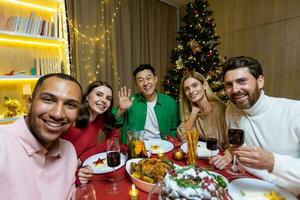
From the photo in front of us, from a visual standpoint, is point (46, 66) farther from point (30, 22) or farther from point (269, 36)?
point (269, 36)

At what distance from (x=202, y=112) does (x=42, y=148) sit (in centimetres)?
164

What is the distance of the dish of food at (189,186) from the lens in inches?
24.8

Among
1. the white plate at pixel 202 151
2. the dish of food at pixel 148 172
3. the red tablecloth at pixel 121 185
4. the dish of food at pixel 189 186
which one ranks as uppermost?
the dish of food at pixel 189 186

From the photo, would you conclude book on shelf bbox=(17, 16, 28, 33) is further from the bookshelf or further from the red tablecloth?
the red tablecloth

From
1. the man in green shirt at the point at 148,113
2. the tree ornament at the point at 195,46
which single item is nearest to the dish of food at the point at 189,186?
the man in green shirt at the point at 148,113

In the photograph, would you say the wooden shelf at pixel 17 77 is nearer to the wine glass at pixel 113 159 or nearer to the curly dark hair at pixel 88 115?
the curly dark hair at pixel 88 115

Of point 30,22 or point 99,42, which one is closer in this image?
point 30,22

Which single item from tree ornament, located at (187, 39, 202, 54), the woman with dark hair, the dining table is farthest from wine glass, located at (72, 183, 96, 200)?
tree ornament, located at (187, 39, 202, 54)

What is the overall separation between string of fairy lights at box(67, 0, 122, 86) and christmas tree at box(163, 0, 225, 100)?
1317 mm

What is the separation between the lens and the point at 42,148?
0.92 meters

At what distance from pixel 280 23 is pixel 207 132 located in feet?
9.64

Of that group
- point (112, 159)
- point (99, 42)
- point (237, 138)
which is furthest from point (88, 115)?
point (99, 42)

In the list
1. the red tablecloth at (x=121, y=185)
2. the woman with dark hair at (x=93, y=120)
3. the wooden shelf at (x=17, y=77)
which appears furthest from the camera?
the wooden shelf at (x=17, y=77)

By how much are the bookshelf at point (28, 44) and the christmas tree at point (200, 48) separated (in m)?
2.04
